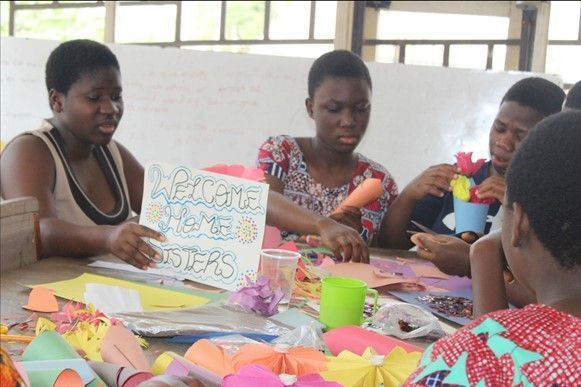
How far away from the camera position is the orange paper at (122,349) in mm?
1154

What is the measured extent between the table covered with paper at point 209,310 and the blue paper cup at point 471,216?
163 mm

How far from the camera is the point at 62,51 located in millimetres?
2557

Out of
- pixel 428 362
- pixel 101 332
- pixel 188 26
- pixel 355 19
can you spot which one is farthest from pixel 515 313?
pixel 188 26

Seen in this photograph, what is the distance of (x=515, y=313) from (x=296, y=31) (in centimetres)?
456

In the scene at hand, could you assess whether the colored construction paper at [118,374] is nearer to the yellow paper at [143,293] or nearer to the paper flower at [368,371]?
the paper flower at [368,371]

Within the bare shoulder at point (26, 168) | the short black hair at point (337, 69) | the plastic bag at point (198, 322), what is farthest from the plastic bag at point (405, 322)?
the short black hair at point (337, 69)

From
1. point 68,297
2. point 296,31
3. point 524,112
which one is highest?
point 296,31

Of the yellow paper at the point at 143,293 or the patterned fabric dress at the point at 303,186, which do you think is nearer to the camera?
the yellow paper at the point at 143,293

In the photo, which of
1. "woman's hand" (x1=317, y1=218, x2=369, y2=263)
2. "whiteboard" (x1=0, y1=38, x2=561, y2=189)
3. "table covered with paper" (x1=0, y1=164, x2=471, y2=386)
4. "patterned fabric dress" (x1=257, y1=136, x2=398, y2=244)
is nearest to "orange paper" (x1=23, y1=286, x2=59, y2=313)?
"table covered with paper" (x1=0, y1=164, x2=471, y2=386)

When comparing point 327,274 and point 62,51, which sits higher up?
point 62,51

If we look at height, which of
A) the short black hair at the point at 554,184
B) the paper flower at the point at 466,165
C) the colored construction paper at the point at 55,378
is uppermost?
the short black hair at the point at 554,184

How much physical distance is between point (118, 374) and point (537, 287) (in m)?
0.60

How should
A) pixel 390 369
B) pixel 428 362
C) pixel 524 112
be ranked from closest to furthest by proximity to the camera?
pixel 428 362, pixel 390 369, pixel 524 112

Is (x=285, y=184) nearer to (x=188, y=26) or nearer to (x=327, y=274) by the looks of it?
(x=327, y=274)
